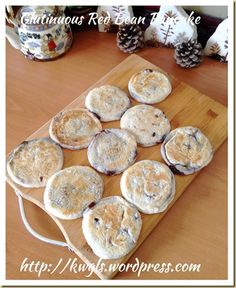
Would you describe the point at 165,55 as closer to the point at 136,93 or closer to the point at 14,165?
the point at 136,93

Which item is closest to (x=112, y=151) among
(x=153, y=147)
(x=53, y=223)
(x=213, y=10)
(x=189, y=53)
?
(x=153, y=147)

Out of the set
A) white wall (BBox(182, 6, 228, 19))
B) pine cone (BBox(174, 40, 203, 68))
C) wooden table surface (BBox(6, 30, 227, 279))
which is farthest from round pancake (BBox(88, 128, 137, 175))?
white wall (BBox(182, 6, 228, 19))

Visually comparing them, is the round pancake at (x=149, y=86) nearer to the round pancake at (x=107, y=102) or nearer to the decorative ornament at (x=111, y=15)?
the round pancake at (x=107, y=102)

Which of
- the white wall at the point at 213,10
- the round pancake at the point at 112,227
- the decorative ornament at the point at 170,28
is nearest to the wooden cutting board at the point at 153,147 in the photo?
the round pancake at the point at 112,227

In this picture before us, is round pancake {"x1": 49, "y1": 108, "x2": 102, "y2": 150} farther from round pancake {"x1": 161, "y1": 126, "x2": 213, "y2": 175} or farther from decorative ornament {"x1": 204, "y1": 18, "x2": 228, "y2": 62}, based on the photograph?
decorative ornament {"x1": 204, "y1": 18, "x2": 228, "y2": 62}

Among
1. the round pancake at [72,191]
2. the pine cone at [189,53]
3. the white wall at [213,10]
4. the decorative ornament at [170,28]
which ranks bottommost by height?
the round pancake at [72,191]

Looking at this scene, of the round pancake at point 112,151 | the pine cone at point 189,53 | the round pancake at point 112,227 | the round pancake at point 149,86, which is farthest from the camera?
the pine cone at point 189,53

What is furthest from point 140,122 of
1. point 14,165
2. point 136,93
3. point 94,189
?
point 14,165
